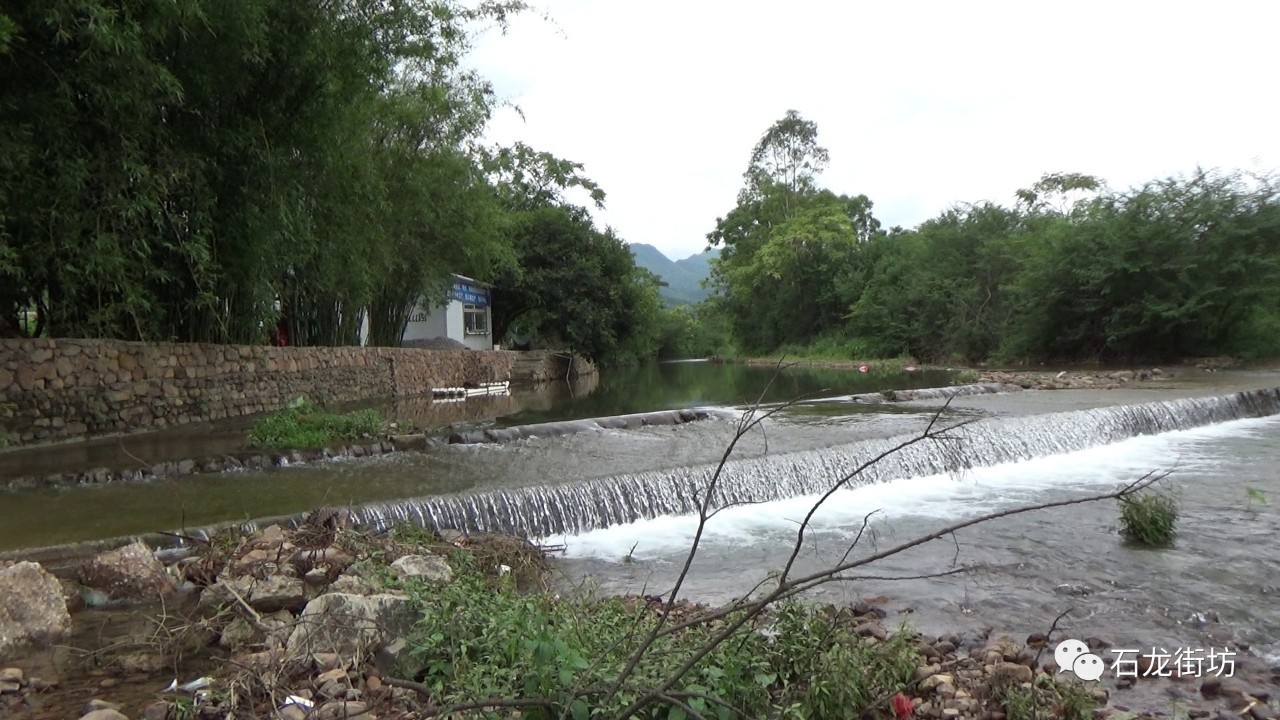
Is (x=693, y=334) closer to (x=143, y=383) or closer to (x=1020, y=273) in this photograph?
(x=1020, y=273)

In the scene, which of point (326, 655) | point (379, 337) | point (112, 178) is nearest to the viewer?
point (326, 655)

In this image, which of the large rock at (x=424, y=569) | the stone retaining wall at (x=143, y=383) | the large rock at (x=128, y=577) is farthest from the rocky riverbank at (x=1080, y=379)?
the large rock at (x=128, y=577)

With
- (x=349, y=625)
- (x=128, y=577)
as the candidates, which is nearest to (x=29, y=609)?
(x=128, y=577)

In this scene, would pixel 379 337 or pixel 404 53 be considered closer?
pixel 404 53

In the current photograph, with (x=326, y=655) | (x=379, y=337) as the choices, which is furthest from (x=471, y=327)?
(x=326, y=655)

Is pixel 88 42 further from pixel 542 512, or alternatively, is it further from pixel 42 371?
pixel 542 512

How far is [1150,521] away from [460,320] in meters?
21.6

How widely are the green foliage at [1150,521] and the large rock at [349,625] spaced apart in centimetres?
504

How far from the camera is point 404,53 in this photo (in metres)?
9.61

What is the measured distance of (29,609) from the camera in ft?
12.3

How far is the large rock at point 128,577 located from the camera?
169 inches

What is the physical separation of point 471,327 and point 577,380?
13.6 ft

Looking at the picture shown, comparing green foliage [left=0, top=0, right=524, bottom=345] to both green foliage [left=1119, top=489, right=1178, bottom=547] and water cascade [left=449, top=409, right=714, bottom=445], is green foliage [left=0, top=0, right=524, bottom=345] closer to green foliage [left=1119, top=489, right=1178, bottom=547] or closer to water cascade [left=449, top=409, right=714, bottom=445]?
water cascade [left=449, top=409, right=714, bottom=445]

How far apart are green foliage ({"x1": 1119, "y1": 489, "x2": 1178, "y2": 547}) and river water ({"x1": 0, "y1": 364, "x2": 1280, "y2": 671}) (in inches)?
5.7
